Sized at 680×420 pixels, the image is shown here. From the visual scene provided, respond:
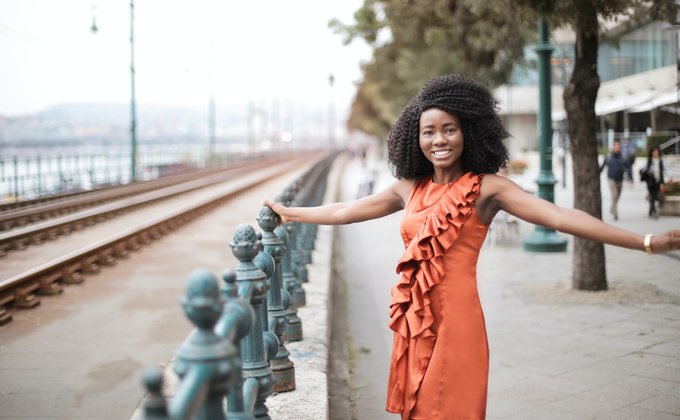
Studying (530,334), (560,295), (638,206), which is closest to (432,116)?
(530,334)

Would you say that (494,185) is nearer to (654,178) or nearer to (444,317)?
(444,317)

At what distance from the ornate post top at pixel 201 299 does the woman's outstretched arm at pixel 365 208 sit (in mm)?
1757

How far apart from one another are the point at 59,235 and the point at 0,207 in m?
5.43

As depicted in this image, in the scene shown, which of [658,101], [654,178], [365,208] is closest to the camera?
[365,208]

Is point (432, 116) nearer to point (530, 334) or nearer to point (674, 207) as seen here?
point (530, 334)

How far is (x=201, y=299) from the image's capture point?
5.85 feet

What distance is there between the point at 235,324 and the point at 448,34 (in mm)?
18894

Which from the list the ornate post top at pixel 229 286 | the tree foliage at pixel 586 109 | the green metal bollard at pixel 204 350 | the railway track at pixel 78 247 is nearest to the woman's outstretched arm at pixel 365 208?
the ornate post top at pixel 229 286

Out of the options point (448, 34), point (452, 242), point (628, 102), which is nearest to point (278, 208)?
point (452, 242)

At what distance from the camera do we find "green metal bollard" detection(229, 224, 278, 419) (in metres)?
2.99

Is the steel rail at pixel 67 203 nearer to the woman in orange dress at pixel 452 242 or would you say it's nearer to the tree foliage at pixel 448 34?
the tree foliage at pixel 448 34

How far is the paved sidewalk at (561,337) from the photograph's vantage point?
5.11 meters

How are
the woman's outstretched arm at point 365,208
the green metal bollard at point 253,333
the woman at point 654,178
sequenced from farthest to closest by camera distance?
the woman at point 654,178 < the woman's outstretched arm at point 365,208 < the green metal bollard at point 253,333

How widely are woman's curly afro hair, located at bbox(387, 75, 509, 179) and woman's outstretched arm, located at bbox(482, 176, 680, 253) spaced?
0.13 m
